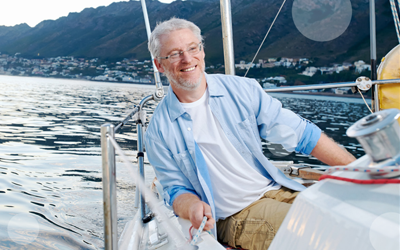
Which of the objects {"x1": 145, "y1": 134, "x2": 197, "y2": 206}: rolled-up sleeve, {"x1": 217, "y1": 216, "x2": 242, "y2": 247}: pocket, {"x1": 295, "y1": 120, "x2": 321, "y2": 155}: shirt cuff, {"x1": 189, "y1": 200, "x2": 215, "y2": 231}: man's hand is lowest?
{"x1": 217, "y1": 216, "x2": 242, "y2": 247}: pocket

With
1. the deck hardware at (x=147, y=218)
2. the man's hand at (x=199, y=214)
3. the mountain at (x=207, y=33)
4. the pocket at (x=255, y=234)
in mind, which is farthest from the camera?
the mountain at (x=207, y=33)

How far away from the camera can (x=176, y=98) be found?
A: 1729mm

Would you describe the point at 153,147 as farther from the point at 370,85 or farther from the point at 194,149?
the point at 370,85

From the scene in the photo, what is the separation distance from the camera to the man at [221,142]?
1586mm

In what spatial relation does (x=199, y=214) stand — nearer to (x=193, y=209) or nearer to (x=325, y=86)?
(x=193, y=209)

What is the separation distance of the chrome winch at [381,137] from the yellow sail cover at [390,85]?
2546 mm

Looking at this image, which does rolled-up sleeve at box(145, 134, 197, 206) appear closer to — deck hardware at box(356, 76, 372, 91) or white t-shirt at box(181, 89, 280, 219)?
white t-shirt at box(181, 89, 280, 219)

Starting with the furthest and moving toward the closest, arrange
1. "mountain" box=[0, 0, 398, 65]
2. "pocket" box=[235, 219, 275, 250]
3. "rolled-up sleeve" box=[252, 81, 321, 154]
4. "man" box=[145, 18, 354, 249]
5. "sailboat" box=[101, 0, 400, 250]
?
"mountain" box=[0, 0, 398, 65], "rolled-up sleeve" box=[252, 81, 321, 154], "man" box=[145, 18, 354, 249], "pocket" box=[235, 219, 275, 250], "sailboat" box=[101, 0, 400, 250]

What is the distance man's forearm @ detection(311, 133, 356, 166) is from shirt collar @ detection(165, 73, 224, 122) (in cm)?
57

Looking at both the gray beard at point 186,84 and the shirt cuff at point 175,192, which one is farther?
the gray beard at point 186,84

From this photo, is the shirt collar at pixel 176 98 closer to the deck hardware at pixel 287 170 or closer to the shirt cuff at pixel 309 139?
the shirt cuff at pixel 309 139

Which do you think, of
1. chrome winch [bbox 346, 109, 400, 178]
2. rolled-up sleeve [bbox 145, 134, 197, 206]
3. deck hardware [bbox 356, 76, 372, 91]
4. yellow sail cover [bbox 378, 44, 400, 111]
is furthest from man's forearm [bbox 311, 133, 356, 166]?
yellow sail cover [bbox 378, 44, 400, 111]

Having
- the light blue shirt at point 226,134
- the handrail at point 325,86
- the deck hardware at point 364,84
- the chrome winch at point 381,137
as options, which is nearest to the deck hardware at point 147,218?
the light blue shirt at point 226,134

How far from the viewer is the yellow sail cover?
287 centimetres
